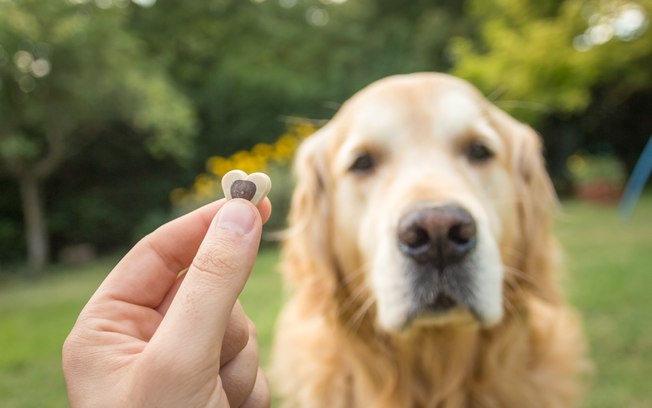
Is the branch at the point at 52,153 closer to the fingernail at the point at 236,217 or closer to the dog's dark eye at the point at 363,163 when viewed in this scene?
the dog's dark eye at the point at 363,163

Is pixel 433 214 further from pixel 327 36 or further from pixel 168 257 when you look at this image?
pixel 327 36

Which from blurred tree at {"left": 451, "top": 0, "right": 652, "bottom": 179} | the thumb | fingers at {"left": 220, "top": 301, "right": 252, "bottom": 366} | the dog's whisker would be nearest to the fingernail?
the thumb

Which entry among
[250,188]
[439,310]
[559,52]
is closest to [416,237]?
[439,310]

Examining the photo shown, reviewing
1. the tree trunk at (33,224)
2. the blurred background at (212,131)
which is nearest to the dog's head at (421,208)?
the blurred background at (212,131)

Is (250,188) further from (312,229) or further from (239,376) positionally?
(312,229)

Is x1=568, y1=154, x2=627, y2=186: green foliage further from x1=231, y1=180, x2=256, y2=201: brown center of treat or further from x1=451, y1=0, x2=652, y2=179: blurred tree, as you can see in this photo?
x1=231, y1=180, x2=256, y2=201: brown center of treat
